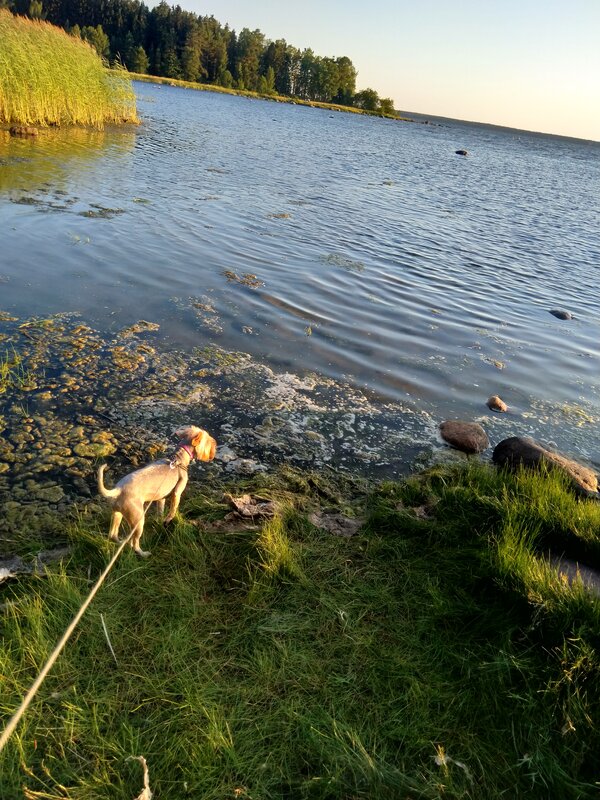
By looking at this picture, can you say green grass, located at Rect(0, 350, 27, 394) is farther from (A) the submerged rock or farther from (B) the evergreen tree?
(B) the evergreen tree

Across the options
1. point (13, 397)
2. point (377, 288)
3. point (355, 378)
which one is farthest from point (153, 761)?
point (377, 288)

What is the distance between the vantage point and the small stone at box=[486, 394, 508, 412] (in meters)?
7.68

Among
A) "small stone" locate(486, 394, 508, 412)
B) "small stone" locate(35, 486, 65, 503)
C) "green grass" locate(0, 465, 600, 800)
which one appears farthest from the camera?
"small stone" locate(486, 394, 508, 412)

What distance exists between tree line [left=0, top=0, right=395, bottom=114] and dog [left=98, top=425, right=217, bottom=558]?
10551 centimetres

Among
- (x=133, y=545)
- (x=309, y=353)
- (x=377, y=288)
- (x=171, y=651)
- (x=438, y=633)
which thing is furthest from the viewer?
(x=377, y=288)

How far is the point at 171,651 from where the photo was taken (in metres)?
3.10

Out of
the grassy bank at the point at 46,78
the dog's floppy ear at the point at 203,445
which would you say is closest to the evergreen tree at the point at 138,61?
the grassy bank at the point at 46,78

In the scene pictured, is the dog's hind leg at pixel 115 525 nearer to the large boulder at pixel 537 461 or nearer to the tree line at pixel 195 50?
the large boulder at pixel 537 461

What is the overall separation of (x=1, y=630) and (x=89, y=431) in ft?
9.19

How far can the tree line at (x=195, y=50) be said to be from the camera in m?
103

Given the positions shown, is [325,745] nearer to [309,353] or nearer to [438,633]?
[438,633]

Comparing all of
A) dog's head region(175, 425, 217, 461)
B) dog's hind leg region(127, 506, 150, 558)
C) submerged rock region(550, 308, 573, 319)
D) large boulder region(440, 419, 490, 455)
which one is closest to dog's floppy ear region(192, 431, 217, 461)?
dog's head region(175, 425, 217, 461)

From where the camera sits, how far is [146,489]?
3838 mm

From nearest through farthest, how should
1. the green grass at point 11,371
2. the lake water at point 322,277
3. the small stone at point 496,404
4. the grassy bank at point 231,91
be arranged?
the green grass at point 11,371 → the small stone at point 496,404 → the lake water at point 322,277 → the grassy bank at point 231,91
